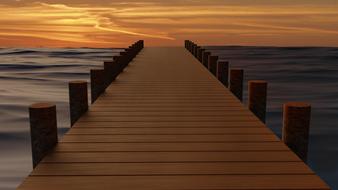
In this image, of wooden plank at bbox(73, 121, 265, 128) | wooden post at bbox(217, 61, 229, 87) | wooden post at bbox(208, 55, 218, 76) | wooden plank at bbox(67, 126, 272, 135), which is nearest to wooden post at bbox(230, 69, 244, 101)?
wooden post at bbox(217, 61, 229, 87)

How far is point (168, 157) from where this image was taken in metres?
4.27

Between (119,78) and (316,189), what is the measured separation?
300 inches

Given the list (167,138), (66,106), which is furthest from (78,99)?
(66,106)

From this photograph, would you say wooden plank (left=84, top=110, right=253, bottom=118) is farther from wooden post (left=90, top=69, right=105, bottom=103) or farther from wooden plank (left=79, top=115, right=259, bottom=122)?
wooden post (left=90, top=69, right=105, bottom=103)

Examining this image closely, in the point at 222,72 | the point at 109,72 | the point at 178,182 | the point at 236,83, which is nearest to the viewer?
the point at 178,182

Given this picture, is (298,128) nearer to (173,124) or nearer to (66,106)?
(173,124)

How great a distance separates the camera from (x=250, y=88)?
693cm

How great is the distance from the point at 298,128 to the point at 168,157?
1.52m

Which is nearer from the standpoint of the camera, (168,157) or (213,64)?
(168,157)

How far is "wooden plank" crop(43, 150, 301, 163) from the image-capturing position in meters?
4.17

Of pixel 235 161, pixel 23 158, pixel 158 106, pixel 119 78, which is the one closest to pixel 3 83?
pixel 23 158

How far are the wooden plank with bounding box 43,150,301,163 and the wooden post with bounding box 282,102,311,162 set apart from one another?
310 mm

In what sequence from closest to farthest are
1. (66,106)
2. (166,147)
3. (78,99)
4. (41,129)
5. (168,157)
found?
(168,157), (41,129), (166,147), (78,99), (66,106)

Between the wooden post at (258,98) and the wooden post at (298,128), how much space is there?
1.90 meters
